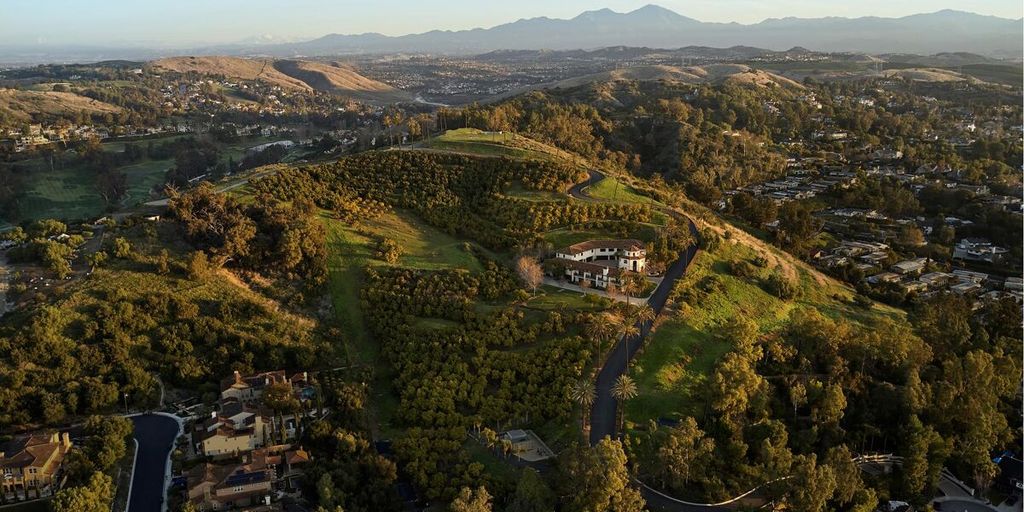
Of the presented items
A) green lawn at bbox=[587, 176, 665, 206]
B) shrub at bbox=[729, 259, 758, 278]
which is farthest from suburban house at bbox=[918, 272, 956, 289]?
green lawn at bbox=[587, 176, 665, 206]

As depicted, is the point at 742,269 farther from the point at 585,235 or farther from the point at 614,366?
the point at 614,366

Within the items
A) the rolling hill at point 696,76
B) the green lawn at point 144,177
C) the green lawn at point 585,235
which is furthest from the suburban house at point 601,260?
the rolling hill at point 696,76

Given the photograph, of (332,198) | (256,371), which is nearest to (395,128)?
(332,198)

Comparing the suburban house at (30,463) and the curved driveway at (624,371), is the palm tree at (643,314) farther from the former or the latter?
the suburban house at (30,463)

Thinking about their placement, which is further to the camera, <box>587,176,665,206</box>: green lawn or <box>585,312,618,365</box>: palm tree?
<box>587,176,665,206</box>: green lawn

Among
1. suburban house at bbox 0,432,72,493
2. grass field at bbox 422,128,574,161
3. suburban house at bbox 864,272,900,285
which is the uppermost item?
grass field at bbox 422,128,574,161

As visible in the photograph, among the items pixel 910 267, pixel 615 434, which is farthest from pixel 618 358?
pixel 910 267

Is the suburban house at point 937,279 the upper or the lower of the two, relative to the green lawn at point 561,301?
lower

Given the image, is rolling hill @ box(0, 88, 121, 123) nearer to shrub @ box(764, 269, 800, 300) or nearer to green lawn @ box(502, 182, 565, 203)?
green lawn @ box(502, 182, 565, 203)
